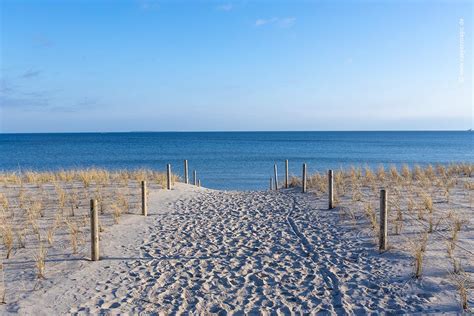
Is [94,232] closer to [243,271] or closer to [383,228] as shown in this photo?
[243,271]

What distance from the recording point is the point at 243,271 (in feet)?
22.2

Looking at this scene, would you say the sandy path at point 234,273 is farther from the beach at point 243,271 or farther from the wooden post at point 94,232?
the wooden post at point 94,232

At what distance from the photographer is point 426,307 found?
204 inches

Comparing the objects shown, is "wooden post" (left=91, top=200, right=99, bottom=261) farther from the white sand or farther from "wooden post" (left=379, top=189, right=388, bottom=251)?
"wooden post" (left=379, top=189, right=388, bottom=251)

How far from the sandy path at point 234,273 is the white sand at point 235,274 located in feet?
0.05

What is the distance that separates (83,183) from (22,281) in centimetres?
1100

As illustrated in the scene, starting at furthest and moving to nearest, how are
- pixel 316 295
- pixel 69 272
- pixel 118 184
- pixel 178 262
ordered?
pixel 118 184 → pixel 178 262 → pixel 69 272 → pixel 316 295

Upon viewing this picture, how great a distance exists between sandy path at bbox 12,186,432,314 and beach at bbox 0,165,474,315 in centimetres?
2

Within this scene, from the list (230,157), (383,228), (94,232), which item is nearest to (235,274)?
(94,232)

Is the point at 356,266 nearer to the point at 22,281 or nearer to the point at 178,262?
the point at 178,262

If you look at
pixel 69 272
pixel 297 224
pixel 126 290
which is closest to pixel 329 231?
pixel 297 224

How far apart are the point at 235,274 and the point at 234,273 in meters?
0.05

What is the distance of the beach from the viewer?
17.9ft

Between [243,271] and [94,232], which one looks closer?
[243,271]
